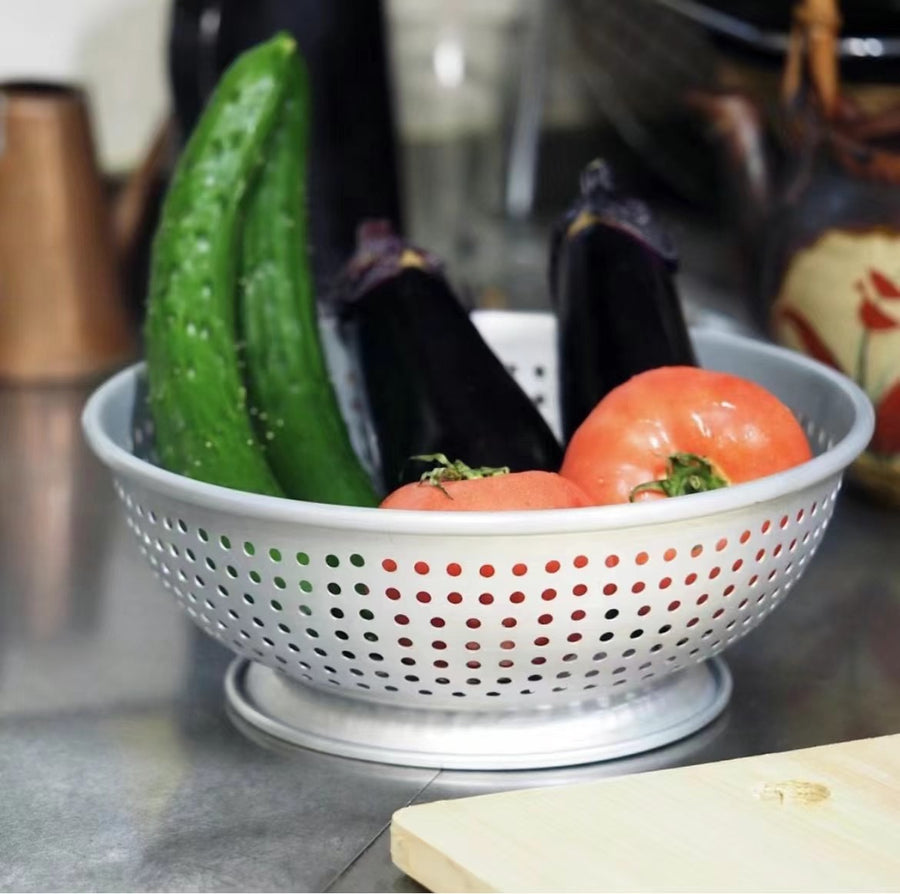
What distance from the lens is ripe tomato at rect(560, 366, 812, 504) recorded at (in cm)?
63

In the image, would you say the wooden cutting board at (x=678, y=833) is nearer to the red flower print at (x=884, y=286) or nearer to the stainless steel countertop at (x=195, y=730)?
the stainless steel countertop at (x=195, y=730)

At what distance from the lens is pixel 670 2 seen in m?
1.30

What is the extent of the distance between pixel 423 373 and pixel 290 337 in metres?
0.08

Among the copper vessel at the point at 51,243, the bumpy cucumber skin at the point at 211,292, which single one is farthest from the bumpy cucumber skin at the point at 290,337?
the copper vessel at the point at 51,243

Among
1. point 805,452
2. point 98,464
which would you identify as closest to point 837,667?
point 805,452

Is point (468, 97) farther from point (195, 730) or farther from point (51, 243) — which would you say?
point (195, 730)

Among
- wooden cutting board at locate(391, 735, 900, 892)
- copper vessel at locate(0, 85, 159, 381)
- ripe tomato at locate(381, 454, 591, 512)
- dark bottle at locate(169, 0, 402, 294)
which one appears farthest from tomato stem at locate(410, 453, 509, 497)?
copper vessel at locate(0, 85, 159, 381)

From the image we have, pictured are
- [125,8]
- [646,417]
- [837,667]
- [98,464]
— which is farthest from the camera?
[125,8]

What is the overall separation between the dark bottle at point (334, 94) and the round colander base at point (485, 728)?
0.50 metres

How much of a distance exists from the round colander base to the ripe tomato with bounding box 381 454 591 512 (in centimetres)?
9

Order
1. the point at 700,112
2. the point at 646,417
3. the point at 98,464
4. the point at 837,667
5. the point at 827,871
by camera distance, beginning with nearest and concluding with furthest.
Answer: the point at 827,871, the point at 646,417, the point at 837,667, the point at 98,464, the point at 700,112

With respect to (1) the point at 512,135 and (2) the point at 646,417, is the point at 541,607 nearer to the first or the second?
(2) the point at 646,417

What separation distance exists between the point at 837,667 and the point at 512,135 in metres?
0.96

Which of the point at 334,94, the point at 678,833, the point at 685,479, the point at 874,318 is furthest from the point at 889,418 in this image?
the point at 334,94
